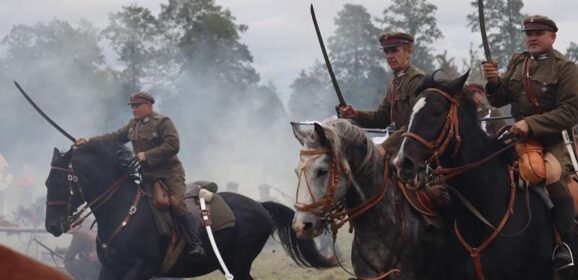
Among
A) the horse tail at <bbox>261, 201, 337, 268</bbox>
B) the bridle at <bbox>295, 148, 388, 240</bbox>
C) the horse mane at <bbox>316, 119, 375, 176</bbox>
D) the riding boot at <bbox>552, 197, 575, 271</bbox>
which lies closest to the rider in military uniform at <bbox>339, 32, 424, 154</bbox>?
the horse mane at <bbox>316, 119, 375, 176</bbox>

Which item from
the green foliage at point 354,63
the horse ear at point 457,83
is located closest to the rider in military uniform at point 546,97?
the horse ear at point 457,83

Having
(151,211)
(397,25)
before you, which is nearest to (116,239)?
(151,211)

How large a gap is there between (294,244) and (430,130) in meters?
4.60

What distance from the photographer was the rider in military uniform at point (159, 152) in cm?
973

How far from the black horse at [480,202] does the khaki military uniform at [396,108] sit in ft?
2.96

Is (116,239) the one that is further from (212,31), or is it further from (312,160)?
(212,31)

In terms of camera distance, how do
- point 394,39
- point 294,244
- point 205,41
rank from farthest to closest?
point 205,41 < point 294,244 < point 394,39

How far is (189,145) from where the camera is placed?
4538cm

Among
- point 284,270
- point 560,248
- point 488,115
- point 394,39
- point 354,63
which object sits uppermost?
point 354,63

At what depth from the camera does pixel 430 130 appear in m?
6.16

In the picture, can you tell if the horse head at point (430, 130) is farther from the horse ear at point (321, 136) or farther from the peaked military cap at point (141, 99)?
the peaked military cap at point (141, 99)

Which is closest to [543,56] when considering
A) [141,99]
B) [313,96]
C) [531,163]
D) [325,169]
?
[531,163]

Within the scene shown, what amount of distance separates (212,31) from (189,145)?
21.1 feet

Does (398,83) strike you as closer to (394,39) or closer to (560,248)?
(394,39)
